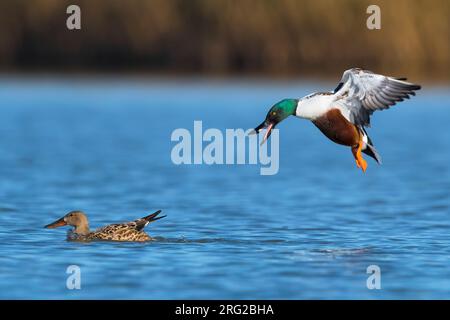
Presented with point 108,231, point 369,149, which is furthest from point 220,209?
point 369,149

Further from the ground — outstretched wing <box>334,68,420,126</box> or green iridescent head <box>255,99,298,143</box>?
outstretched wing <box>334,68,420,126</box>

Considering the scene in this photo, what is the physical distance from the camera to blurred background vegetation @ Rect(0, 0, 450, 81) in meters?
31.4

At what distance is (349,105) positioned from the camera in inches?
422

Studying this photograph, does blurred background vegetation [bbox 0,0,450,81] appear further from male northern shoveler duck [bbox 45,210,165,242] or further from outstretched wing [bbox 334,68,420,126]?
male northern shoveler duck [bbox 45,210,165,242]

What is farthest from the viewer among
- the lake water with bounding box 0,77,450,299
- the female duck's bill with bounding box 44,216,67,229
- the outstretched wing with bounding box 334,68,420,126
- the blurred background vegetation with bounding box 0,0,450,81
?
the blurred background vegetation with bounding box 0,0,450,81

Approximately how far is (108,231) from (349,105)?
2.46 meters

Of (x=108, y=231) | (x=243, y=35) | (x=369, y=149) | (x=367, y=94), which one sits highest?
(x=243, y=35)

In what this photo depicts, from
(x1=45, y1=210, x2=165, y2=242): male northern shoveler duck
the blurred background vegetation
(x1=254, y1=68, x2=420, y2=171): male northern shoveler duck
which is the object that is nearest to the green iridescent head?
(x1=254, y1=68, x2=420, y2=171): male northern shoveler duck

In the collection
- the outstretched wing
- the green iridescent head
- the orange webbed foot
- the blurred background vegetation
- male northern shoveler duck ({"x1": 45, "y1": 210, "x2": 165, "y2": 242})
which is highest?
the blurred background vegetation

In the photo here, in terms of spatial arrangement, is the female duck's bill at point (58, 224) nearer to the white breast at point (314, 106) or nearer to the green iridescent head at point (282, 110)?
the green iridescent head at point (282, 110)

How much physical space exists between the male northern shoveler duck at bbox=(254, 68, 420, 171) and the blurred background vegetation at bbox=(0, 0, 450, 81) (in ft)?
67.5

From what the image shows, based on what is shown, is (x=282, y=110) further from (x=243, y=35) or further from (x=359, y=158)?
(x=243, y=35)

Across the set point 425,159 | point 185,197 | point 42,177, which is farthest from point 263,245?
point 425,159

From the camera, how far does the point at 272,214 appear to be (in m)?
13.4
